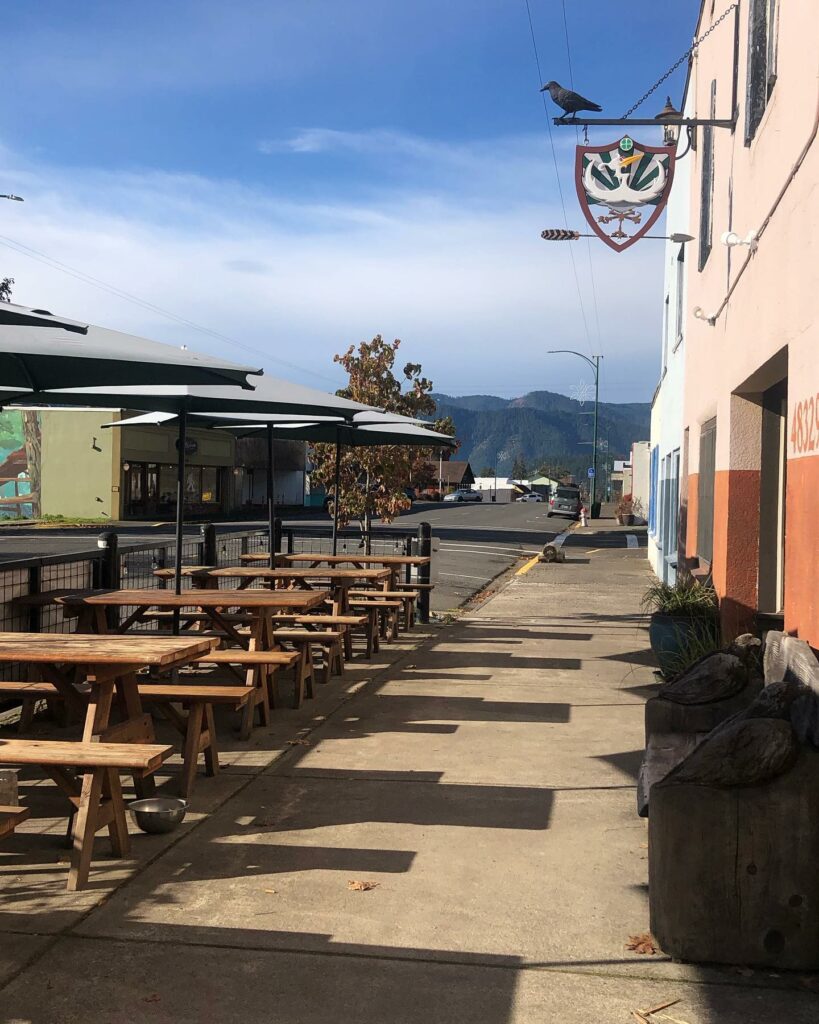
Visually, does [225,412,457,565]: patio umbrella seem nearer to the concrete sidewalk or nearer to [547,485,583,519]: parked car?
the concrete sidewalk

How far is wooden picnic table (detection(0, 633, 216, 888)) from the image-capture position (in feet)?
16.1

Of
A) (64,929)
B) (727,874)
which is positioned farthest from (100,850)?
(727,874)

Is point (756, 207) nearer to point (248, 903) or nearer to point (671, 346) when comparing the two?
point (248, 903)

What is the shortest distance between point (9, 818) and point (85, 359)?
Result: 2379mm

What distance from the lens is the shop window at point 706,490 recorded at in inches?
444

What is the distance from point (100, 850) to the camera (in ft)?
17.1

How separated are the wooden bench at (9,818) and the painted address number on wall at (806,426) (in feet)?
13.3

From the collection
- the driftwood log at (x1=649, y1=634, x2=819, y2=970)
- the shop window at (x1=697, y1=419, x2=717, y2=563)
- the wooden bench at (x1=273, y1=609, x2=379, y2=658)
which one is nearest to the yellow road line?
the shop window at (x1=697, y1=419, x2=717, y2=563)

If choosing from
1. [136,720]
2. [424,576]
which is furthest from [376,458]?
[136,720]

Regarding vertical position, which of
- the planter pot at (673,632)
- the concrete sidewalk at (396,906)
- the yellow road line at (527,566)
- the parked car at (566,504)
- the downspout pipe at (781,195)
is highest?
the downspout pipe at (781,195)

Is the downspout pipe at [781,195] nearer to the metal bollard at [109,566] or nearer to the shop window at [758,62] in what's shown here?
the shop window at [758,62]

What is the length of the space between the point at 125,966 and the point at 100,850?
133 centimetres

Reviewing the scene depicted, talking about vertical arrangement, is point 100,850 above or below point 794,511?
below

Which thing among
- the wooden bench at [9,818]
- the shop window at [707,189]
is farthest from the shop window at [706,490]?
the wooden bench at [9,818]
